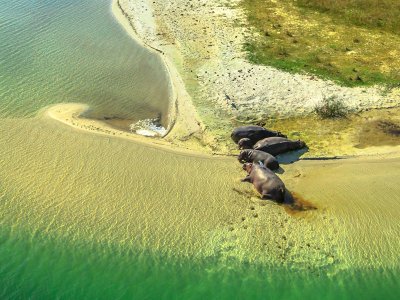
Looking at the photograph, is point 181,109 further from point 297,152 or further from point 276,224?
point 276,224

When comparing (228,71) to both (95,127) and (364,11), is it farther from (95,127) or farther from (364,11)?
(364,11)

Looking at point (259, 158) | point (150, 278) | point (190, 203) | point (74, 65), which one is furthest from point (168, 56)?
point (150, 278)

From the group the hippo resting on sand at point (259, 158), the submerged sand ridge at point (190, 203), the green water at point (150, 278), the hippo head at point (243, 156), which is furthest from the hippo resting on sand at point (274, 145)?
the green water at point (150, 278)

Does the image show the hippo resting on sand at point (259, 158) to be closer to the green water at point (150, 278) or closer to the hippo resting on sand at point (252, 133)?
the hippo resting on sand at point (252, 133)

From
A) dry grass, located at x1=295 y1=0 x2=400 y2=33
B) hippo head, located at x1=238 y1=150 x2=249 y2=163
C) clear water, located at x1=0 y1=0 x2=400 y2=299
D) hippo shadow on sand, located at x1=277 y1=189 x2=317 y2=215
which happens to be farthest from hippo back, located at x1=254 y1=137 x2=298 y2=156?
dry grass, located at x1=295 y1=0 x2=400 y2=33

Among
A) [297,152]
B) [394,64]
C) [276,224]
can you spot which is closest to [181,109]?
[297,152]

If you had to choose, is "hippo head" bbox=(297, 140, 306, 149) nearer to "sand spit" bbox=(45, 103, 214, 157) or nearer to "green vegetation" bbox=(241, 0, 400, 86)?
"sand spit" bbox=(45, 103, 214, 157)
